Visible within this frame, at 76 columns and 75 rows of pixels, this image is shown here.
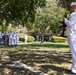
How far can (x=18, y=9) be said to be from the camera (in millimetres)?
14992

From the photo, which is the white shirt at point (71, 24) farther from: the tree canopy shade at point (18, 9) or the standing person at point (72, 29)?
the tree canopy shade at point (18, 9)

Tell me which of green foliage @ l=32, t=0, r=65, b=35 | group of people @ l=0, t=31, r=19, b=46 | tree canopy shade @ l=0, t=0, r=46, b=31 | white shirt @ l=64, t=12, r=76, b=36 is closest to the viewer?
white shirt @ l=64, t=12, r=76, b=36

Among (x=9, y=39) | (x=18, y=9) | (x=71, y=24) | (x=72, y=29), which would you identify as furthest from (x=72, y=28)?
(x=9, y=39)

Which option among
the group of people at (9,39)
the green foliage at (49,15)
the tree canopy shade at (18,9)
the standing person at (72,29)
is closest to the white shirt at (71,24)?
the standing person at (72,29)

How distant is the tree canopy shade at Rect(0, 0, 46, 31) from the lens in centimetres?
1434

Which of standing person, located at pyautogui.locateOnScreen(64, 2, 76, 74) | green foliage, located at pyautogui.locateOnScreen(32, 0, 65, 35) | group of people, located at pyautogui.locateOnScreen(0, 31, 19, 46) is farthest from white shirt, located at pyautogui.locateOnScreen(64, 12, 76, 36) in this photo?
green foliage, located at pyautogui.locateOnScreen(32, 0, 65, 35)

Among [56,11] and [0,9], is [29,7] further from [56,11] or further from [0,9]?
[56,11]

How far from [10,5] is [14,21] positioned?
185 centimetres

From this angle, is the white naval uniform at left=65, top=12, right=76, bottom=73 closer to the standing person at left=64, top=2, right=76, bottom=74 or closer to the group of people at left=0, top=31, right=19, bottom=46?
the standing person at left=64, top=2, right=76, bottom=74

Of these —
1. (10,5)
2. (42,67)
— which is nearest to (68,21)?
(42,67)

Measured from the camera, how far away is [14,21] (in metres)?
16.6

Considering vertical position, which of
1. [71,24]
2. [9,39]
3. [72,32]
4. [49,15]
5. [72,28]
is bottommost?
[9,39]

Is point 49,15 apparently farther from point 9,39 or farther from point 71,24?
point 71,24

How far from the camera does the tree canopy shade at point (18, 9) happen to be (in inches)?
565
